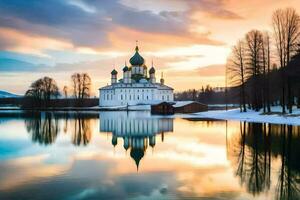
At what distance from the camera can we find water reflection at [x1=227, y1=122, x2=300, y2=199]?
1239 centimetres

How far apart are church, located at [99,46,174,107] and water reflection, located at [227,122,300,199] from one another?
125505 millimetres

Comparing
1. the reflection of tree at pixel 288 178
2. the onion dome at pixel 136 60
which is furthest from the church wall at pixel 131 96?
the reflection of tree at pixel 288 178

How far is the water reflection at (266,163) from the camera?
12391mm

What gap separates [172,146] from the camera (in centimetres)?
2388

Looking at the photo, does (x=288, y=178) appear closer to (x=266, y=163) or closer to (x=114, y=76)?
(x=266, y=163)

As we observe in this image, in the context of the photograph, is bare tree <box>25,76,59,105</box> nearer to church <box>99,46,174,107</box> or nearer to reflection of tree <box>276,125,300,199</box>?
church <box>99,46,174,107</box>

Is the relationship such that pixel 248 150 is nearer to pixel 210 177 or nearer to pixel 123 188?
pixel 210 177

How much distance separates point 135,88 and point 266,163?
455 ft

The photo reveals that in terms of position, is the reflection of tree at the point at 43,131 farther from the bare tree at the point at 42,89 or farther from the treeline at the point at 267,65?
the bare tree at the point at 42,89

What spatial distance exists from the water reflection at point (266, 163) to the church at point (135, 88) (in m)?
126

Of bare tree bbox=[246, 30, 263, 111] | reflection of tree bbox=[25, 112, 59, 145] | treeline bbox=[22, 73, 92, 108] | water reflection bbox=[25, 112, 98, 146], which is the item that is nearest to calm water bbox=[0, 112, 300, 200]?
water reflection bbox=[25, 112, 98, 146]

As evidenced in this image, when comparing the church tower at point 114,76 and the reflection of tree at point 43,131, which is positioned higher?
the church tower at point 114,76

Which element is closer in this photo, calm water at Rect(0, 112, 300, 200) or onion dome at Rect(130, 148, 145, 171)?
calm water at Rect(0, 112, 300, 200)

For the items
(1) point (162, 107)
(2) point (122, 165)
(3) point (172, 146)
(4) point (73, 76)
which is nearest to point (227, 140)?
(3) point (172, 146)
